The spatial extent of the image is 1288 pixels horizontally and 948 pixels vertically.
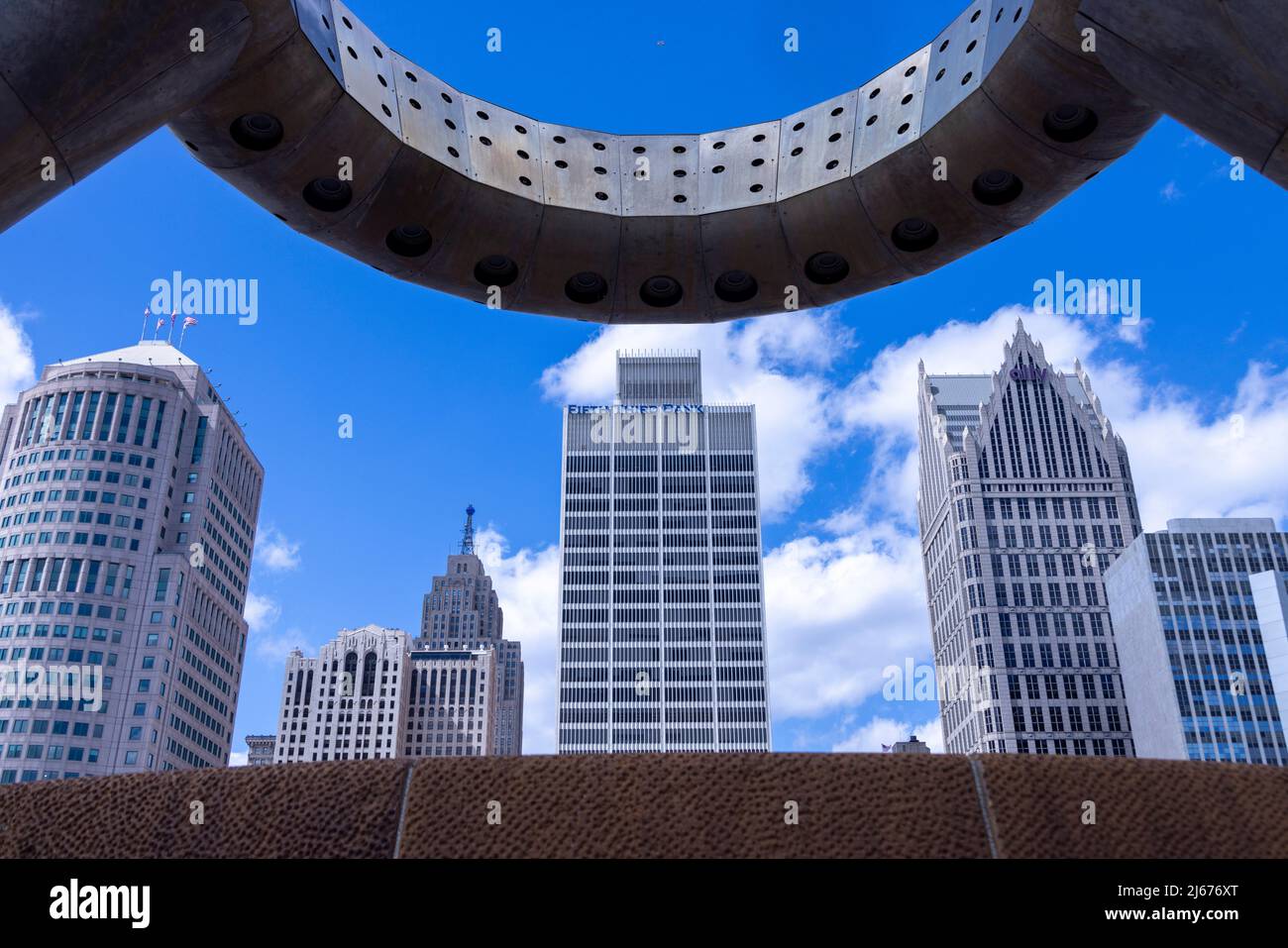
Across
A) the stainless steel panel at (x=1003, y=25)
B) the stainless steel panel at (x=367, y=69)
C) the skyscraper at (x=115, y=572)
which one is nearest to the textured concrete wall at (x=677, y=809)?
the stainless steel panel at (x=1003, y=25)

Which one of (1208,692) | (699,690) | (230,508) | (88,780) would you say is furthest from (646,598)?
(88,780)

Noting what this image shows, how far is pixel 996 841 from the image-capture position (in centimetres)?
446

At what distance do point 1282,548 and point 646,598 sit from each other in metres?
96.3

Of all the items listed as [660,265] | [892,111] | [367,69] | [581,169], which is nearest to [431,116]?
[367,69]

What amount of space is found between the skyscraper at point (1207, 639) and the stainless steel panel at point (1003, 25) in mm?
144093

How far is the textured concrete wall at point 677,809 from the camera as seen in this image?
4434mm

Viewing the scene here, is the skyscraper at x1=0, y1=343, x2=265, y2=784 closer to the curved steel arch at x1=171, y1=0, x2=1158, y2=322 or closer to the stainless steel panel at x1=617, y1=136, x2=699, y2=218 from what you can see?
the curved steel arch at x1=171, y1=0, x2=1158, y2=322

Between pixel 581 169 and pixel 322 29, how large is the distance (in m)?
4.26

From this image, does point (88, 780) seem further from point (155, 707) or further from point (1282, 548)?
point (1282, 548)

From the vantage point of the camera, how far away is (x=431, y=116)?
1528cm

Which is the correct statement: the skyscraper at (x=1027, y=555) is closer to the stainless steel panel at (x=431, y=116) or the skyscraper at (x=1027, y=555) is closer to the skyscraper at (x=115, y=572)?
the skyscraper at (x=115, y=572)

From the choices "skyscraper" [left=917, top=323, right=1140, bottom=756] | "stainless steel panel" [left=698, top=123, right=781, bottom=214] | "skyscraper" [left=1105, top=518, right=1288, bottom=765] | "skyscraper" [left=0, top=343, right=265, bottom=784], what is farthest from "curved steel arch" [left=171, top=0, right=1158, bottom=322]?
"skyscraper" [left=917, top=323, right=1140, bottom=756]

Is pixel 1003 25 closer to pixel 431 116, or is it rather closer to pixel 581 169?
pixel 581 169
